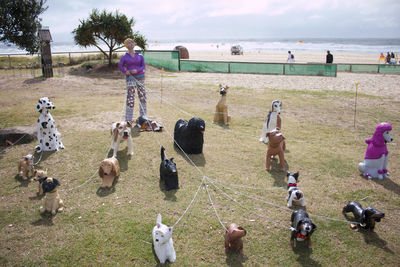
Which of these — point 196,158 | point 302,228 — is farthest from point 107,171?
point 302,228

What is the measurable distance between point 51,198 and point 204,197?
2.66 metres

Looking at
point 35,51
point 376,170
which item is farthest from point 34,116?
point 376,170

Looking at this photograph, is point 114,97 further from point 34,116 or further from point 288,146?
point 288,146

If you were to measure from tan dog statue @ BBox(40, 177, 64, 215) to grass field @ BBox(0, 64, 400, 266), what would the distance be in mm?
147

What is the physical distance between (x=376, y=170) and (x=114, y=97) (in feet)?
37.2

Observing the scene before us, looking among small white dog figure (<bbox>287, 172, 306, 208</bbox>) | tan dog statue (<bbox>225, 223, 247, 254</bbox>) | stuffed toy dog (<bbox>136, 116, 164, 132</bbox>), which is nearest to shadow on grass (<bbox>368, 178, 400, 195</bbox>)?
small white dog figure (<bbox>287, 172, 306, 208</bbox>)

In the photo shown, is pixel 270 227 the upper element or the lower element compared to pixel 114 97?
lower

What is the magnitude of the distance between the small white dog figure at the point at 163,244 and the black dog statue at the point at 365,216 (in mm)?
2901

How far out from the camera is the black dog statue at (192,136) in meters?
6.91

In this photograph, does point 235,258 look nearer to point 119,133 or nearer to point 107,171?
point 107,171

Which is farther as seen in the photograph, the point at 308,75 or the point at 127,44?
the point at 308,75

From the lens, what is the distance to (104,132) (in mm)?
8820

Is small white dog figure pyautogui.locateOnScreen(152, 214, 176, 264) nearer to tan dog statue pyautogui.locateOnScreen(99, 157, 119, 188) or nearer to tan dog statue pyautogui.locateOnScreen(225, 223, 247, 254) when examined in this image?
tan dog statue pyautogui.locateOnScreen(225, 223, 247, 254)

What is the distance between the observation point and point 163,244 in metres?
3.88
